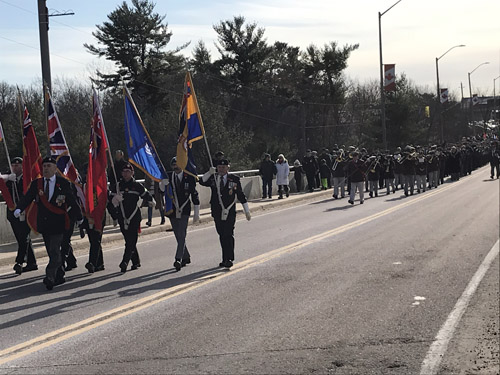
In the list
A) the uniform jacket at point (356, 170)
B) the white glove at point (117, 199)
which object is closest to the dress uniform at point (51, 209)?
the white glove at point (117, 199)

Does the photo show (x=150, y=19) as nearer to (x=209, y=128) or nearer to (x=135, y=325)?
(x=209, y=128)

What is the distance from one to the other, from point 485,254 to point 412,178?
1750 centimetres

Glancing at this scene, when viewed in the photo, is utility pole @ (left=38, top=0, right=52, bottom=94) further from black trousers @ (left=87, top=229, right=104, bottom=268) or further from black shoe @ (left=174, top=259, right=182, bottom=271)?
black shoe @ (left=174, top=259, right=182, bottom=271)

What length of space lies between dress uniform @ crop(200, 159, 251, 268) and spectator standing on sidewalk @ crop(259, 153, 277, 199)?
18047 mm

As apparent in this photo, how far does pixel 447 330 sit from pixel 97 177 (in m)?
6.86

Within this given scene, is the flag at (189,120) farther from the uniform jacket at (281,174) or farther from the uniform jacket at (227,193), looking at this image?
the uniform jacket at (281,174)

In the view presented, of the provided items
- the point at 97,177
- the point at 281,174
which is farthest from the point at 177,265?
the point at 281,174

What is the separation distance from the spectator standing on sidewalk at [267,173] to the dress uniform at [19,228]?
1766cm

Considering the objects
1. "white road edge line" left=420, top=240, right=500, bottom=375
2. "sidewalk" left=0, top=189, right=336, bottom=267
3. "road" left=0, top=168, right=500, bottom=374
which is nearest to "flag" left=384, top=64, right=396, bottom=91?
"sidewalk" left=0, top=189, right=336, bottom=267

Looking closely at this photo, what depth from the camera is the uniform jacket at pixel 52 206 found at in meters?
11.0

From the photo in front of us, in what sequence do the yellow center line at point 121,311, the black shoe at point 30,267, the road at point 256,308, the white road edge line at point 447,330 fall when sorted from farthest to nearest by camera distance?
the black shoe at point 30,267
the yellow center line at point 121,311
the road at point 256,308
the white road edge line at point 447,330

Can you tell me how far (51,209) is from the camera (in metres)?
11.0

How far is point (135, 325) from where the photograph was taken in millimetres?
8391

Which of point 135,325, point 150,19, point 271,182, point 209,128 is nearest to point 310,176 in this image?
point 271,182
